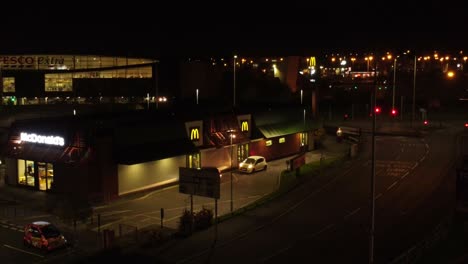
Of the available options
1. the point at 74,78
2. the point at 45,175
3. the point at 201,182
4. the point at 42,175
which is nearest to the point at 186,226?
the point at 201,182

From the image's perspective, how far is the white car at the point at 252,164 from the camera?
46.2 m

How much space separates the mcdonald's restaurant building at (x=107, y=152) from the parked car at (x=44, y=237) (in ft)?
27.1

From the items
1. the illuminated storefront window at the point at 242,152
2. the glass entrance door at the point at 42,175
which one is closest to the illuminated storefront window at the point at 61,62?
the illuminated storefront window at the point at 242,152

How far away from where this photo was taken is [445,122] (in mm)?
81438

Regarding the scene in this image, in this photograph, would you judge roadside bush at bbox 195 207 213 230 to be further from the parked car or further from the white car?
the white car

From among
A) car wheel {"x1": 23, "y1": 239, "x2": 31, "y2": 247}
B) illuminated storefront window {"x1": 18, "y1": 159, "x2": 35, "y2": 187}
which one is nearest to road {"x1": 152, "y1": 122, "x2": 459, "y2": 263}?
car wheel {"x1": 23, "y1": 239, "x2": 31, "y2": 247}

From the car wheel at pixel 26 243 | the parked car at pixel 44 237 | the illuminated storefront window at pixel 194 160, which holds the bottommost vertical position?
the car wheel at pixel 26 243

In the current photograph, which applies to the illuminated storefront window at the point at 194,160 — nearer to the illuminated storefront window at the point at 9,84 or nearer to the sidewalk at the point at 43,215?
the sidewalk at the point at 43,215

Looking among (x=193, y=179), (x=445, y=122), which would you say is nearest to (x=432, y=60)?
(x=445, y=122)

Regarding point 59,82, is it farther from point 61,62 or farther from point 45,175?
point 45,175

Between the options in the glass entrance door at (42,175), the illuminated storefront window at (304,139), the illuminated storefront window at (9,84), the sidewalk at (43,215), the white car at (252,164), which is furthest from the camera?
the illuminated storefront window at (9,84)

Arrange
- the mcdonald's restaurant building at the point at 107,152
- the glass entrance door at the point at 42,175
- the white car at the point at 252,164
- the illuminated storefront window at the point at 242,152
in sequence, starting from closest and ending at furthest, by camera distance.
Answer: the mcdonald's restaurant building at the point at 107,152, the glass entrance door at the point at 42,175, the white car at the point at 252,164, the illuminated storefront window at the point at 242,152

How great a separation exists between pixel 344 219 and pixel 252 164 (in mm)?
15384

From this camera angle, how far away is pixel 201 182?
89.6ft
